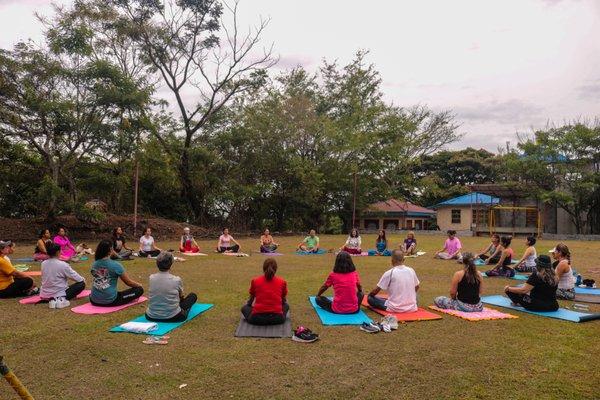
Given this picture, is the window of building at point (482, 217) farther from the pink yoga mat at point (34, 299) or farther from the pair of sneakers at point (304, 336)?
the pair of sneakers at point (304, 336)

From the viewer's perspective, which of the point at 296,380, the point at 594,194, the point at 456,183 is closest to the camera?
the point at 296,380

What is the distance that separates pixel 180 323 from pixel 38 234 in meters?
16.9

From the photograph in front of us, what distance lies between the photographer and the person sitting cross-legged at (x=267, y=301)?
6.34 m

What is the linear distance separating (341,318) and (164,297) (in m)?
2.61

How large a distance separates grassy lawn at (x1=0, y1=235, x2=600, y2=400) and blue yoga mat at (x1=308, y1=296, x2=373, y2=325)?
166mm

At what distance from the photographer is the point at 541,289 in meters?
7.39

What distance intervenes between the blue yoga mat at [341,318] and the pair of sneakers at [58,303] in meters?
4.19

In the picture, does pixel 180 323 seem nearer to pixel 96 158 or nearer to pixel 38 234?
pixel 38 234

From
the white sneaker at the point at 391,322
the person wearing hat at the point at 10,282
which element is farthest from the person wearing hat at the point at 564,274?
the person wearing hat at the point at 10,282

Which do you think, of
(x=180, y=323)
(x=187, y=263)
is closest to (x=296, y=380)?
(x=180, y=323)

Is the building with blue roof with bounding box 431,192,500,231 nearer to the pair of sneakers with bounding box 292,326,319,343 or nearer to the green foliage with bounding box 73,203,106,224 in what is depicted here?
the green foliage with bounding box 73,203,106,224

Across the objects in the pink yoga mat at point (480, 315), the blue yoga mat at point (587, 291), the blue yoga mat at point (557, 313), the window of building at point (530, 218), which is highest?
the window of building at point (530, 218)

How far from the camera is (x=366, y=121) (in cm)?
3450

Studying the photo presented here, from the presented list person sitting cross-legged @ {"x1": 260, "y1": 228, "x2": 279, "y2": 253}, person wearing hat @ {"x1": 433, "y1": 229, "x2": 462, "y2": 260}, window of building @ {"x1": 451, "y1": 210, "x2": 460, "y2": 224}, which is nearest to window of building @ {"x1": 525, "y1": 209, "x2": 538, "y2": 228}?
window of building @ {"x1": 451, "y1": 210, "x2": 460, "y2": 224}
